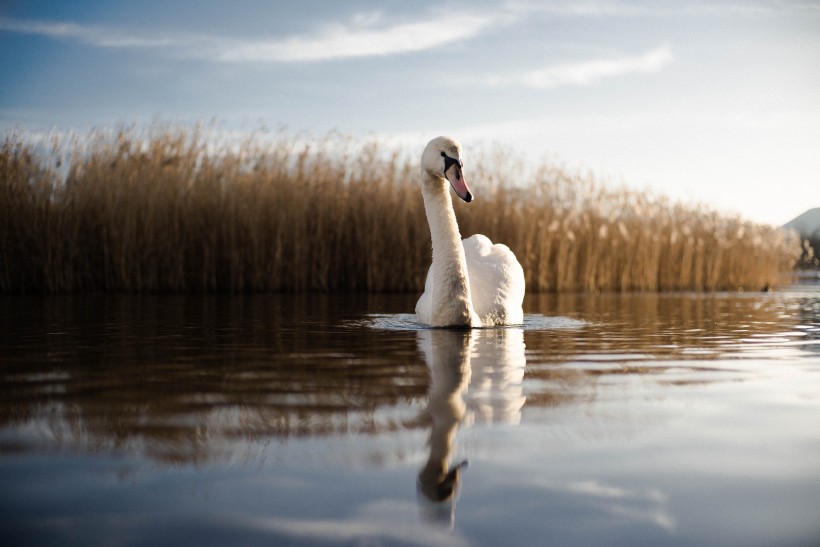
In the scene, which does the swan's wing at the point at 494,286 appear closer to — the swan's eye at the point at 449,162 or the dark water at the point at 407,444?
the swan's eye at the point at 449,162

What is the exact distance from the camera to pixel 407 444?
2.55 meters

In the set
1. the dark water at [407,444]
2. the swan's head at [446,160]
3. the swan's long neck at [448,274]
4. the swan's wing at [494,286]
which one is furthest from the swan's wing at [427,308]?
the dark water at [407,444]

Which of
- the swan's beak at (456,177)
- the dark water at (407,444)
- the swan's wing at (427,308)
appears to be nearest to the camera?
the dark water at (407,444)

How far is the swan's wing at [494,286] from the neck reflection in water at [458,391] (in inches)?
13.9

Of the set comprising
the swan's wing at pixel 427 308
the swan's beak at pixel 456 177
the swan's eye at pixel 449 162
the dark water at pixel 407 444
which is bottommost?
the dark water at pixel 407 444

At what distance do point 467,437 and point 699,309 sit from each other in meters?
8.33

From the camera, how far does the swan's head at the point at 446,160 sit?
6.22 m

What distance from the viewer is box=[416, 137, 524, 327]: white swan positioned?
6.34 m

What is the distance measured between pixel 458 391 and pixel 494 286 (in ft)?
11.3

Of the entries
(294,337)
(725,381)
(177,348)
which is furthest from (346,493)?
(294,337)

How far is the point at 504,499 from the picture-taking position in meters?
2.03

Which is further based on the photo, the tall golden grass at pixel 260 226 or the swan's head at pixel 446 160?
the tall golden grass at pixel 260 226

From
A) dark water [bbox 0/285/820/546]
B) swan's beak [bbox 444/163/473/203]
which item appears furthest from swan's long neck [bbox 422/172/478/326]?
dark water [bbox 0/285/820/546]

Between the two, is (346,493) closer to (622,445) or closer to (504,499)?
(504,499)
